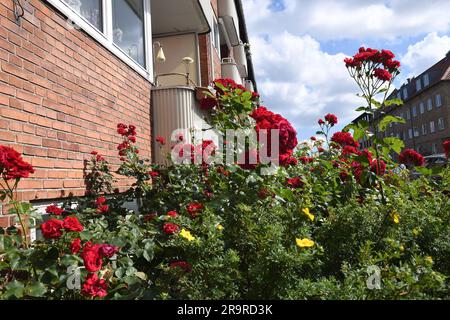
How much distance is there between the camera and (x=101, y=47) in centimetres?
399

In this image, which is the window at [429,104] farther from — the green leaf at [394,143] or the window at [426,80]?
the green leaf at [394,143]

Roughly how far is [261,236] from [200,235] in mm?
363

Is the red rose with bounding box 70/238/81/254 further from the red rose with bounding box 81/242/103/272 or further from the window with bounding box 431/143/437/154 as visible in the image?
the window with bounding box 431/143/437/154

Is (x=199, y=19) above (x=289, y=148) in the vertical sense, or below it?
above

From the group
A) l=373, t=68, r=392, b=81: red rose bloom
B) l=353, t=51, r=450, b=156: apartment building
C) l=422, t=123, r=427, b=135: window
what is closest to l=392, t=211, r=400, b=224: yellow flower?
l=373, t=68, r=392, b=81: red rose bloom

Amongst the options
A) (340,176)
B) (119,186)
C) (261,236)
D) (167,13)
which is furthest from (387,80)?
(167,13)

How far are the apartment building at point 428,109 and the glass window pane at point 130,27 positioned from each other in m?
32.7

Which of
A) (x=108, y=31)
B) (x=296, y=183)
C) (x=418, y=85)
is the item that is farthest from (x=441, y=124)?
(x=296, y=183)

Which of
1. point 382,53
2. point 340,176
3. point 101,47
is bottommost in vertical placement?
point 340,176

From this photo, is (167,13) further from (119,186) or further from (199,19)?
(119,186)

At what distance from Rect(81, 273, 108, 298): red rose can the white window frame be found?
2366 mm

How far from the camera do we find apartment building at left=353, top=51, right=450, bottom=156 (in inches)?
1502

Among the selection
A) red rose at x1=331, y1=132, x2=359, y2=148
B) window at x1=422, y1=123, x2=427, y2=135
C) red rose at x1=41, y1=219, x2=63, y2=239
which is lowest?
red rose at x1=41, y1=219, x2=63, y2=239

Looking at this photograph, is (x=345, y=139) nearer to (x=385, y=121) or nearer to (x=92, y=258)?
(x=385, y=121)
